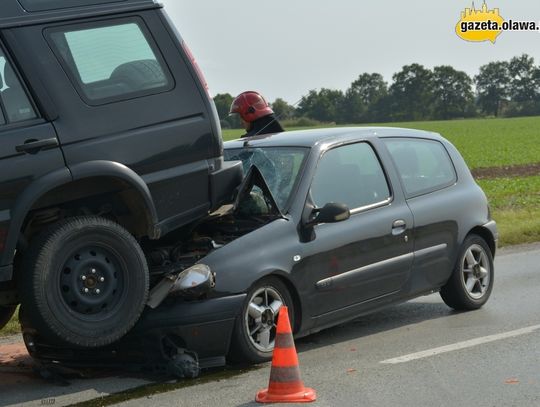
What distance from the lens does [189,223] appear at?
6992 millimetres

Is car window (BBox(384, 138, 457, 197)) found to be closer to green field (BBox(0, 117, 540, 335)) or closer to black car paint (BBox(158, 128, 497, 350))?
black car paint (BBox(158, 128, 497, 350))

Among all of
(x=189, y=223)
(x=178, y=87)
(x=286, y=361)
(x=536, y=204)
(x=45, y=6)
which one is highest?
(x=45, y=6)

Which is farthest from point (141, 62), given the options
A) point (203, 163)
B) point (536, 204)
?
point (536, 204)

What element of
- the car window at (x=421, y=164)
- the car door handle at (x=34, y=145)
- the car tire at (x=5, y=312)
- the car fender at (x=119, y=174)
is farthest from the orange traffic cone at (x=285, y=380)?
the car window at (x=421, y=164)

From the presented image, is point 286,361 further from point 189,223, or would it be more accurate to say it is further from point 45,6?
point 45,6

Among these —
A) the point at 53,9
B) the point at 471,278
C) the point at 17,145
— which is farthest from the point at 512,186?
the point at 17,145

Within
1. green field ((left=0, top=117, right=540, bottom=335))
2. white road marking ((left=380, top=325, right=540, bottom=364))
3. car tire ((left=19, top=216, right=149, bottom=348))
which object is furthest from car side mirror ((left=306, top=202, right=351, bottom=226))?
green field ((left=0, top=117, right=540, bottom=335))

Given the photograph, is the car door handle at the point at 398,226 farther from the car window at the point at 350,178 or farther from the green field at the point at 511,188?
the green field at the point at 511,188

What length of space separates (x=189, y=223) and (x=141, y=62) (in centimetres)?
109

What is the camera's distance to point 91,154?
6.23m

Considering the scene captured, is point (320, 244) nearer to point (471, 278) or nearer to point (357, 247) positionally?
point (357, 247)

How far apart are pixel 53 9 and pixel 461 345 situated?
12.0ft

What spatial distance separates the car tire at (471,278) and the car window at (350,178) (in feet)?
3.57

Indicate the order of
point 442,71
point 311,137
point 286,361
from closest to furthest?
1. point 286,361
2. point 311,137
3. point 442,71
